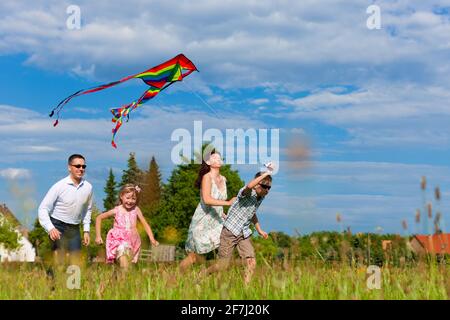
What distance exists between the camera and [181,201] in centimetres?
4247

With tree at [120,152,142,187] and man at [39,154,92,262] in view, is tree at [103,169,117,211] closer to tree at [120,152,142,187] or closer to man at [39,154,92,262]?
tree at [120,152,142,187]

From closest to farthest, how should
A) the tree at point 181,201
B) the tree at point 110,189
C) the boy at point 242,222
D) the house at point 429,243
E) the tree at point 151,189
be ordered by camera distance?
the house at point 429,243 → the boy at point 242,222 → the tree at point 181,201 → the tree at point 151,189 → the tree at point 110,189

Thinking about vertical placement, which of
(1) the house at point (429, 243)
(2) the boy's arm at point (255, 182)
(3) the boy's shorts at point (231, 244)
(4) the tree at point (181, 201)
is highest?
(4) the tree at point (181, 201)

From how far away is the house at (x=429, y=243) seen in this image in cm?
583

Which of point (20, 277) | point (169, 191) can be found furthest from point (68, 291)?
point (169, 191)

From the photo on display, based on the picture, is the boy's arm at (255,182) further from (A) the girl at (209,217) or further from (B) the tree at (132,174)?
(B) the tree at (132,174)

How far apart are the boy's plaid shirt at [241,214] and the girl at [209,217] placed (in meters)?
0.68

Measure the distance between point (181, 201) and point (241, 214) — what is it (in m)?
34.0

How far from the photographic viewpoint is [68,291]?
586cm

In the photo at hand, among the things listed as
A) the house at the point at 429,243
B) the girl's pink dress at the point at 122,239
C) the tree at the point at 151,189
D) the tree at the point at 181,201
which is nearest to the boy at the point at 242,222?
the girl's pink dress at the point at 122,239

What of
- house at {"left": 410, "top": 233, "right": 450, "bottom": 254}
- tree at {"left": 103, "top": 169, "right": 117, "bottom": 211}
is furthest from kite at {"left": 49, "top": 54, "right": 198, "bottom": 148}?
tree at {"left": 103, "top": 169, "right": 117, "bottom": 211}

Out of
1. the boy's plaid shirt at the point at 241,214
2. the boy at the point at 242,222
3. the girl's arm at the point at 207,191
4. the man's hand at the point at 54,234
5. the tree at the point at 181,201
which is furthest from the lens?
the tree at the point at 181,201
